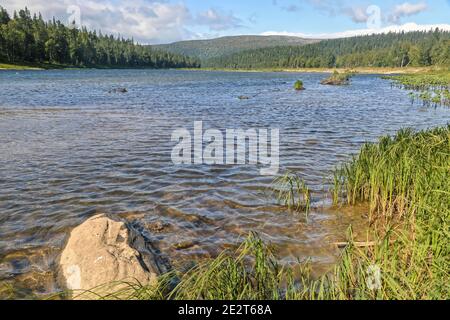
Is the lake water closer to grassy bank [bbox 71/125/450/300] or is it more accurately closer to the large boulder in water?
the large boulder in water

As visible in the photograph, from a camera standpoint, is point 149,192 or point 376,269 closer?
point 376,269

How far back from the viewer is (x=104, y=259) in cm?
601

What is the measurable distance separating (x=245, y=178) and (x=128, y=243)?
20.3 ft

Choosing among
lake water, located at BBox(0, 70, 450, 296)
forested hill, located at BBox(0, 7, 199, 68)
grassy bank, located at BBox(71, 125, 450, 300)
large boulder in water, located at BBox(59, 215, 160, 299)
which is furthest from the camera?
forested hill, located at BBox(0, 7, 199, 68)

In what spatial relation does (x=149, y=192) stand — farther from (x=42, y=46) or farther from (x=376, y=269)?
(x=42, y=46)

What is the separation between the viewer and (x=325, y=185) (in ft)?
37.4

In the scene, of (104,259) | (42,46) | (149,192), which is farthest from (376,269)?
(42,46)

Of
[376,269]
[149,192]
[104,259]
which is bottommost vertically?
[149,192]

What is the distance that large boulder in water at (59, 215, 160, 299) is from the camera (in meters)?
5.76

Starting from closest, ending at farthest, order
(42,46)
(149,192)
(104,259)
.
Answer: (104,259), (149,192), (42,46)

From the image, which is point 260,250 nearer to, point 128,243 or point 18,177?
point 128,243

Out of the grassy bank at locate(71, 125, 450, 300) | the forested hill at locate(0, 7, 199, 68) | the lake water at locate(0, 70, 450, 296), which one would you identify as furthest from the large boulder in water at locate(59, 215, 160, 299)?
the forested hill at locate(0, 7, 199, 68)

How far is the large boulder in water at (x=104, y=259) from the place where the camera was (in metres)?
5.76

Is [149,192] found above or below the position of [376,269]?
below
